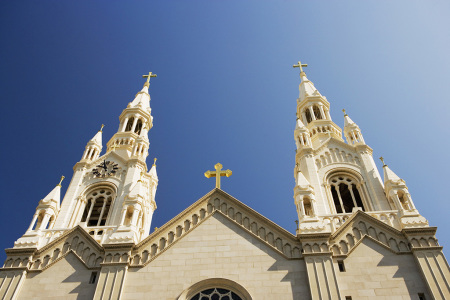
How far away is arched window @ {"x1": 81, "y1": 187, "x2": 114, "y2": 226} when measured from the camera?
93.7 feet

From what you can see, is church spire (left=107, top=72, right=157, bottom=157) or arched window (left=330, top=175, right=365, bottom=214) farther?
church spire (left=107, top=72, right=157, bottom=157)

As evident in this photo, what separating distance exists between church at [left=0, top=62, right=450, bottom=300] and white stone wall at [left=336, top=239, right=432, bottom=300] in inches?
1.9

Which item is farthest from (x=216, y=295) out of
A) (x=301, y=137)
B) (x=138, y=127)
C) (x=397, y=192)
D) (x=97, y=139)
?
(x=138, y=127)

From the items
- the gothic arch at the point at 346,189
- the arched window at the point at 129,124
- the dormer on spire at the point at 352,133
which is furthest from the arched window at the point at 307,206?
the arched window at the point at 129,124

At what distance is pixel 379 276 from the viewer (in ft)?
65.3

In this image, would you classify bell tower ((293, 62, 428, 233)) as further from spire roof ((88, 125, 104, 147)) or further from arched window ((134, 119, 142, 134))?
spire roof ((88, 125, 104, 147))

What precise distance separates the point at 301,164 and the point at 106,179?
14.1 m

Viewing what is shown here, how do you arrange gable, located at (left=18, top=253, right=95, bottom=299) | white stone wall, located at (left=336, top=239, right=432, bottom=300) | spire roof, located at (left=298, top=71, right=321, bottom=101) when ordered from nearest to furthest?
white stone wall, located at (left=336, top=239, right=432, bottom=300) < gable, located at (left=18, top=253, right=95, bottom=299) < spire roof, located at (left=298, top=71, right=321, bottom=101)

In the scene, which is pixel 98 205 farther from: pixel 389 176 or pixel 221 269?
pixel 389 176

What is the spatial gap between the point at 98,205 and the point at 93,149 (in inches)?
244

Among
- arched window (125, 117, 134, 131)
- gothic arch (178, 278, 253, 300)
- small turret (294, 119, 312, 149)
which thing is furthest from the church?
arched window (125, 117, 134, 131)

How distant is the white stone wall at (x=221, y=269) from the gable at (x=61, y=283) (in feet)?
7.25

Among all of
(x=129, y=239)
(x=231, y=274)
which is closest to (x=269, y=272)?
(x=231, y=274)

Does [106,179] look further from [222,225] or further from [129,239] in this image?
[222,225]
